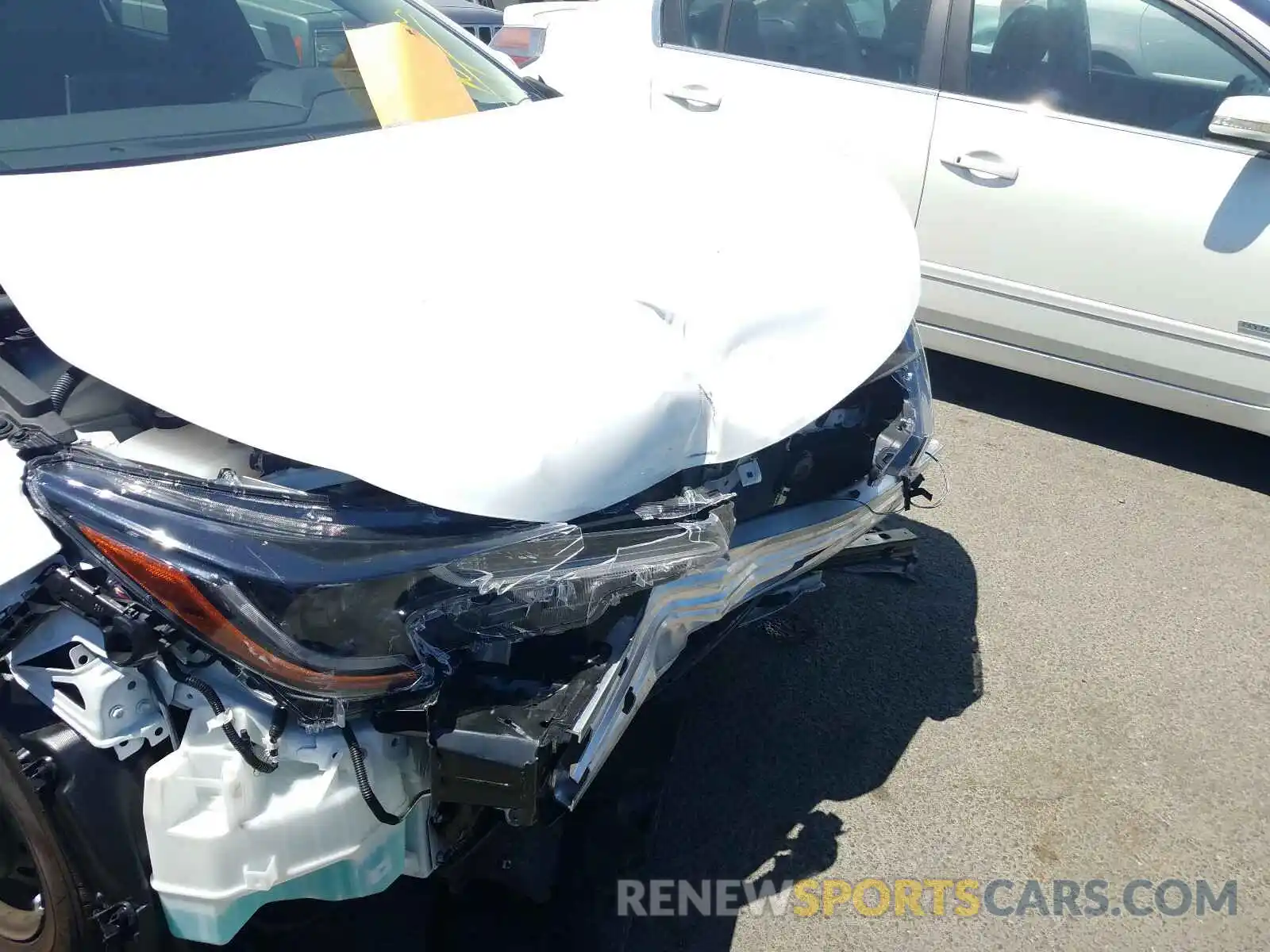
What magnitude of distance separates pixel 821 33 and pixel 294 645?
3724mm

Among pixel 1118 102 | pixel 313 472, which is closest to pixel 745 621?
pixel 313 472

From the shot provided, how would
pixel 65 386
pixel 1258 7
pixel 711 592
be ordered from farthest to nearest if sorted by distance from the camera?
pixel 1258 7, pixel 711 592, pixel 65 386

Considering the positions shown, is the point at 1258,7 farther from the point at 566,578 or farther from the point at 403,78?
the point at 566,578

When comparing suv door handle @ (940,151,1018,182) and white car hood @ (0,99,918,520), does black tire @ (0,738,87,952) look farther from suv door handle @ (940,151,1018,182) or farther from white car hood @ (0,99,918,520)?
suv door handle @ (940,151,1018,182)

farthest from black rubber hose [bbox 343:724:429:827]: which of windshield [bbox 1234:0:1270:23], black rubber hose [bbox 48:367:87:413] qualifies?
windshield [bbox 1234:0:1270:23]

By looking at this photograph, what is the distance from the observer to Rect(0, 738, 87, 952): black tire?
5.51ft

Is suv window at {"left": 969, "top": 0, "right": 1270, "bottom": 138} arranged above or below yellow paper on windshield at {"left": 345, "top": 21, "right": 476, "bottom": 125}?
below

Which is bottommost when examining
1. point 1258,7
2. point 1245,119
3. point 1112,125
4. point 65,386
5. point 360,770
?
point 360,770

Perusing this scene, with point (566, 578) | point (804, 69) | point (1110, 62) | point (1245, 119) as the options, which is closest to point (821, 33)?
point (804, 69)

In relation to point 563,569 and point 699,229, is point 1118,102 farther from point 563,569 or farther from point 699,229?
point 563,569

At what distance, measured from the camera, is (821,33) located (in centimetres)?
446

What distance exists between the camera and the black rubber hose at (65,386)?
1816mm

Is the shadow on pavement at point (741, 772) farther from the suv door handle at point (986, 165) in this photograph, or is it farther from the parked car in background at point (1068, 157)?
the suv door handle at point (986, 165)

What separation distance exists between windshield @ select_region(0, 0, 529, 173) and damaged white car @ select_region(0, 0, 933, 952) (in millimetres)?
184
